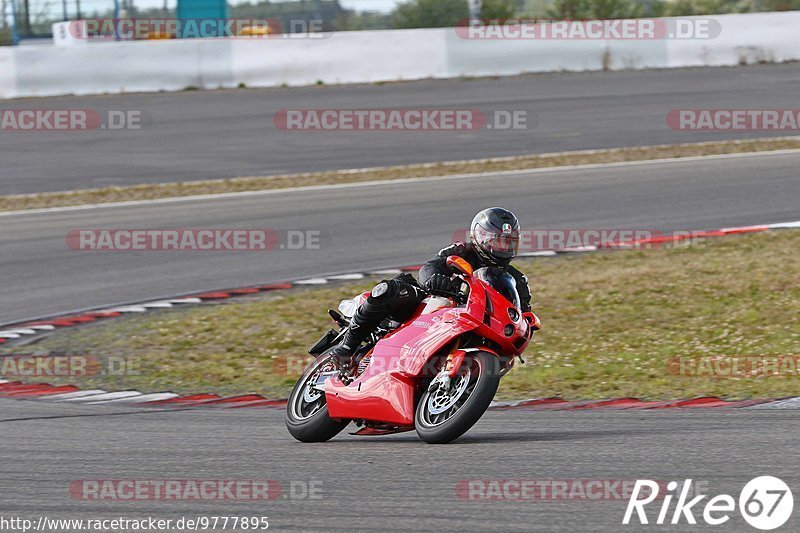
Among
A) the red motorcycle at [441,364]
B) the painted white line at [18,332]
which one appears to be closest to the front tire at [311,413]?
the red motorcycle at [441,364]

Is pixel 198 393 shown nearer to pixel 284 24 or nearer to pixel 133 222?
pixel 133 222

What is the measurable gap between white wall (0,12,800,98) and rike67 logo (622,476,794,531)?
22.1 metres

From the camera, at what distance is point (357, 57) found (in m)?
26.4

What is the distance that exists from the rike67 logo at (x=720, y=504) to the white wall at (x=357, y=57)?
2206cm

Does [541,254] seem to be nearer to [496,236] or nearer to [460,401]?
[496,236]

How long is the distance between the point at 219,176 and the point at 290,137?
127 inches

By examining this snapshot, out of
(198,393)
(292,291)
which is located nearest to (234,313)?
(292,291)

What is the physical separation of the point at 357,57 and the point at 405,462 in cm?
2141

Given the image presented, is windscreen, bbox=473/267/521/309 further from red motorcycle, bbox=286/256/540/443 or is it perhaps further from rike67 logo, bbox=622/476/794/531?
rike67 logo, bbox=622/476/794/531

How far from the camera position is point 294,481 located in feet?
17.9

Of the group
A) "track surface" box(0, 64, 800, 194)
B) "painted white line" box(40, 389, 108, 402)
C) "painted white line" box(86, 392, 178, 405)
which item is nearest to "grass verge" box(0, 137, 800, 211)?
"track surface" box(0, 64, 800, 194)

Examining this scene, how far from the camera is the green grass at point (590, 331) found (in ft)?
29.1

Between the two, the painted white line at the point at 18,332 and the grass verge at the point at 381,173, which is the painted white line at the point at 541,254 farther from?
the painted white line at the point at 18,332

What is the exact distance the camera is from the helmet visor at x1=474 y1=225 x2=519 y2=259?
6266 millimetres
